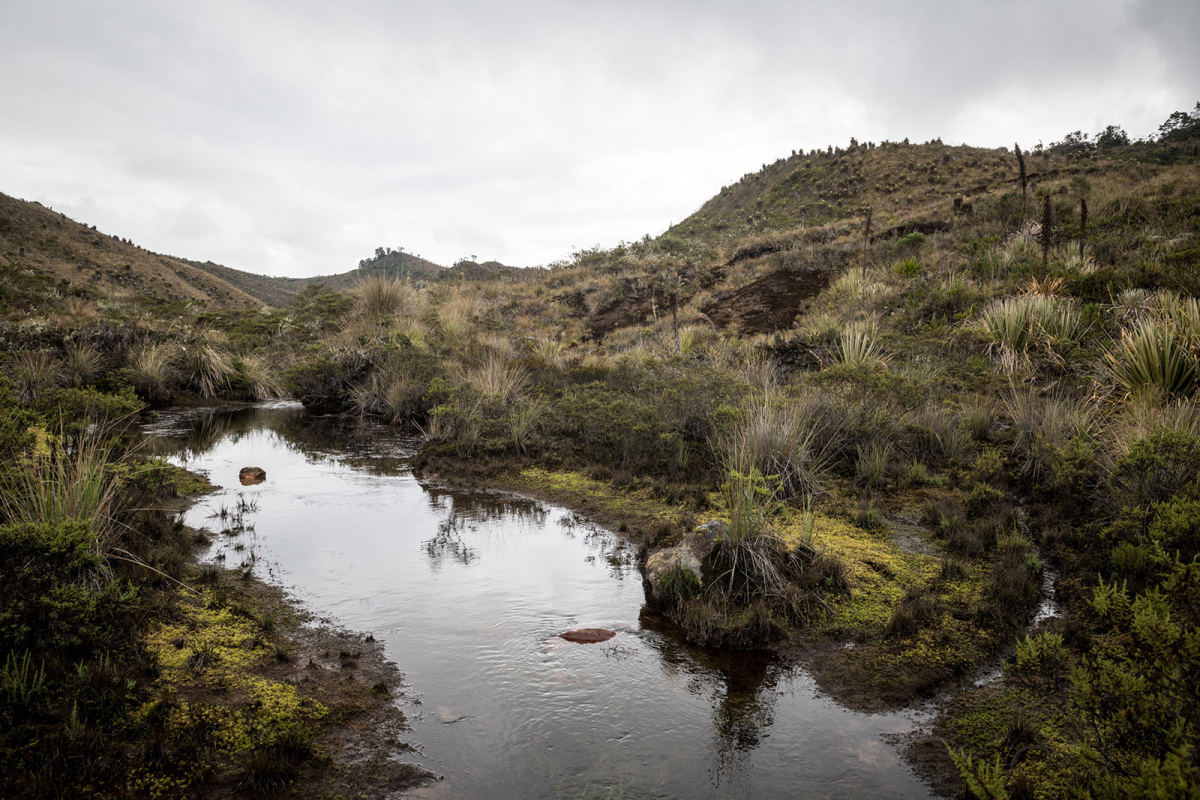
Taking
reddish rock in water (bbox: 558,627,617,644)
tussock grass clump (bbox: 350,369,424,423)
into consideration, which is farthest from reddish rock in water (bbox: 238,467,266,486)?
reddish rock in water (bbox: 558,627,617,644)

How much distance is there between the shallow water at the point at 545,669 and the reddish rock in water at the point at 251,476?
0.83 m

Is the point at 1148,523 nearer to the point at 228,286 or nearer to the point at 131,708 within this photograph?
the point at 131,708

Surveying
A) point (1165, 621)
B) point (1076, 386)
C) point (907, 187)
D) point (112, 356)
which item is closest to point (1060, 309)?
point (1076, 386)

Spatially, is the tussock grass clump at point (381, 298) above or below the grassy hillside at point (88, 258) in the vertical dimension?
below

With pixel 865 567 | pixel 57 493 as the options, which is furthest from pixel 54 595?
pixel 865 567

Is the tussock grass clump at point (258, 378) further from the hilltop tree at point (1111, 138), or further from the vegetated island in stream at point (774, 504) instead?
the hilltop tree at point (1111, 138)

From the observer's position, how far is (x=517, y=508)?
28.6ft

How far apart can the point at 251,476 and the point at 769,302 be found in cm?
1627

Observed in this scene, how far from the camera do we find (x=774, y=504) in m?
7.31

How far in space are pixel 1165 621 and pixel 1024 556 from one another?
12.9 feet

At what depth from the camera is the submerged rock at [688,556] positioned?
5645mm

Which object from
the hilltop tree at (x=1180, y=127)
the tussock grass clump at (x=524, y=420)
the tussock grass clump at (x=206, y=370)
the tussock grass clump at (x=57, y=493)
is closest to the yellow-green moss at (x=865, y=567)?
the tussock grass clump at (x=524, y=420)

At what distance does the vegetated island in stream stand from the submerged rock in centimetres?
4

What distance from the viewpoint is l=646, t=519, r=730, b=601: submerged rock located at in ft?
18.5
